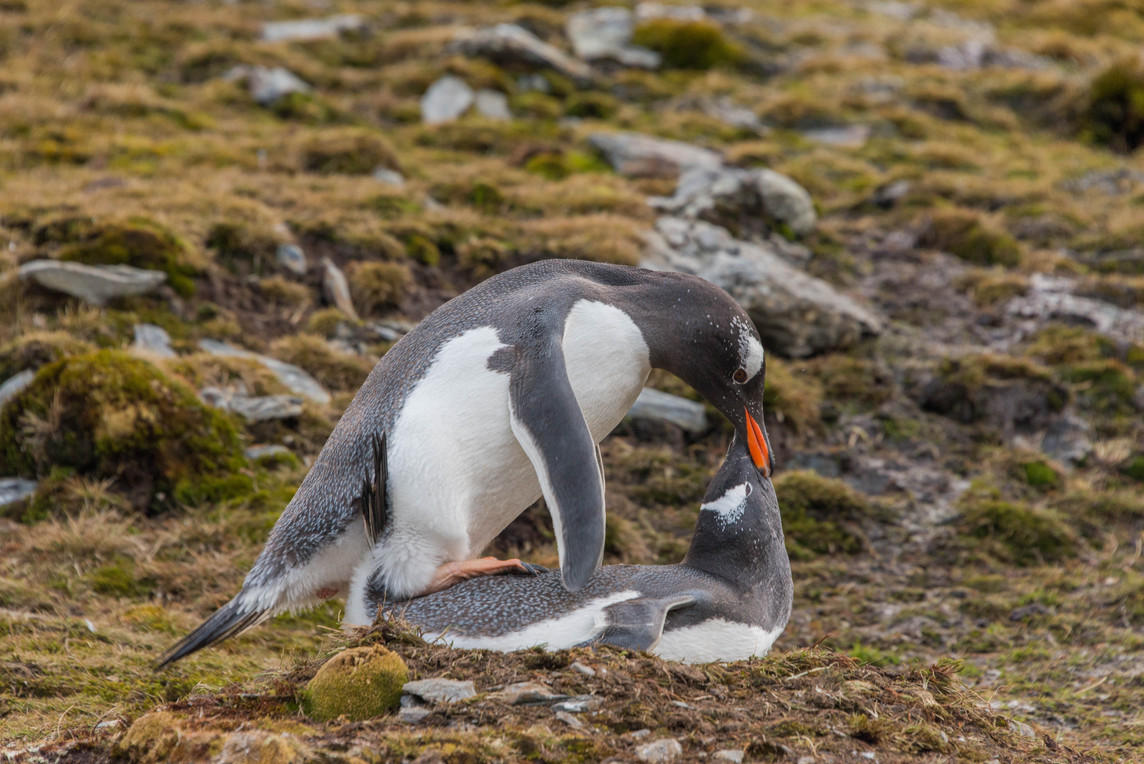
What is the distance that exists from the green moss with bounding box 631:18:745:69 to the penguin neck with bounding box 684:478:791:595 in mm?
14745

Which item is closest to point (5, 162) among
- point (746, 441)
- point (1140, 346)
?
point (746, 441)

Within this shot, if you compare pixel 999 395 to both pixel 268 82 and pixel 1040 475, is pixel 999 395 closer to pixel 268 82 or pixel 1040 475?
pixel 1040 475

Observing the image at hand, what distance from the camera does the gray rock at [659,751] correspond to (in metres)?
3.31

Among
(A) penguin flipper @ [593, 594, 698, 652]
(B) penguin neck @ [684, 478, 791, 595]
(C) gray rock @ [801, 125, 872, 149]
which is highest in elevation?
(A) penguin flipper @ [593, 594, 698, 652]

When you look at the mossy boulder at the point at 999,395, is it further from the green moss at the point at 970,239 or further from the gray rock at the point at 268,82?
the gray rock at the point at 268,82

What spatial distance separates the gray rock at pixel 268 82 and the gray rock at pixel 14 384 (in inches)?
329

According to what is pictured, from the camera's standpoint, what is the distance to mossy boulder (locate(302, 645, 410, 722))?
3641mm

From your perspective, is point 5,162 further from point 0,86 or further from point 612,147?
point 612,147

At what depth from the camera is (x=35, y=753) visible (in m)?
3.55

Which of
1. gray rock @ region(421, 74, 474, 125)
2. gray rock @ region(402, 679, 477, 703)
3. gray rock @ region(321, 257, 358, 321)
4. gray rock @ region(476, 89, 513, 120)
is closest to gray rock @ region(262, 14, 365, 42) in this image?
gray rock @ region(421, 74, 474, 125)

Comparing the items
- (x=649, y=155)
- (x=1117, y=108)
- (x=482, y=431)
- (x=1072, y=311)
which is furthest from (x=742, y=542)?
(x=1117, y=108)

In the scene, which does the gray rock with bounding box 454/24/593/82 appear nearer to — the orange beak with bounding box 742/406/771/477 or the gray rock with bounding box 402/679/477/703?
the orange beak with bounding box 742/406/771/477

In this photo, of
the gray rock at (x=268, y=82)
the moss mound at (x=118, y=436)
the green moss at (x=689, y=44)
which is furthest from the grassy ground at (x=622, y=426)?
the green moss at (x=689, y=44)

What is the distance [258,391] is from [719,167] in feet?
22.4
